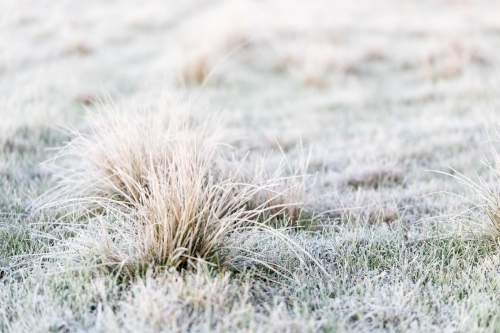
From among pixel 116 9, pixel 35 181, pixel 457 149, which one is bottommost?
pixel 457 149

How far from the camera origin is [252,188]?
2.64 metres

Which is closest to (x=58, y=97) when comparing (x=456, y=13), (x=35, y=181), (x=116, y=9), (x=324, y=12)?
(x=35, y=181)

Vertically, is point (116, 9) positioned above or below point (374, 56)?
above

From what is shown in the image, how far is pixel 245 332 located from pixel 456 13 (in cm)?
833

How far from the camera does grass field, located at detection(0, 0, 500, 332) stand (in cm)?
182

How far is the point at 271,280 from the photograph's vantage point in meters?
1.97

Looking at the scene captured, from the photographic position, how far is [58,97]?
14.7 ft

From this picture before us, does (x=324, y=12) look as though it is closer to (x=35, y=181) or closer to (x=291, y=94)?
(x=291, y=94)

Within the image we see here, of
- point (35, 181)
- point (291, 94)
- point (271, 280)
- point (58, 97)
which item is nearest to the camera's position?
point (271, 280)

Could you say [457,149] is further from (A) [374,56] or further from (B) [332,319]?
(A) [374,56]

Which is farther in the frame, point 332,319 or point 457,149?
point 457,149

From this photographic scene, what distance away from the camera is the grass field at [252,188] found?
1817mm

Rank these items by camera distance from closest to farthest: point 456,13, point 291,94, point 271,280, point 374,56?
point 271,280 → point 291,94 → point 374,56 → point 456,13

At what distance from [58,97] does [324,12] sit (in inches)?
214
